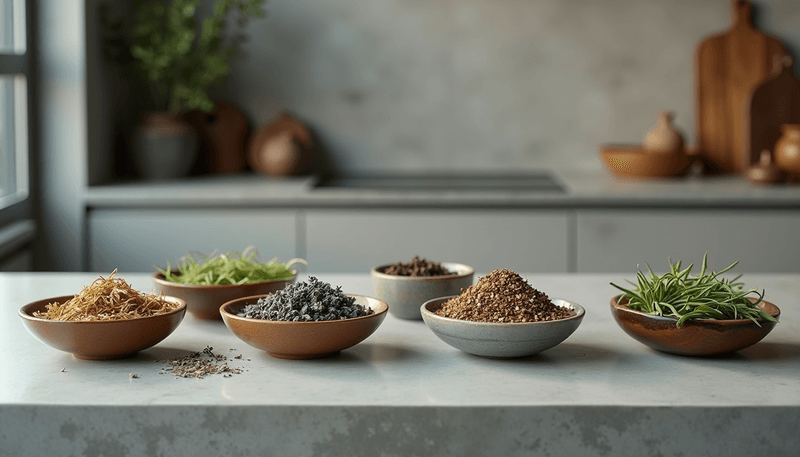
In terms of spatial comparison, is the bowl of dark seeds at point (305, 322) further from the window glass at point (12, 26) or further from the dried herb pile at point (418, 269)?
the window glass at point (12, 26)

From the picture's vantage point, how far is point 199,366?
4.05 feet

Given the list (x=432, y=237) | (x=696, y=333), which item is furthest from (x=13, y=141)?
(x=696, y=333)

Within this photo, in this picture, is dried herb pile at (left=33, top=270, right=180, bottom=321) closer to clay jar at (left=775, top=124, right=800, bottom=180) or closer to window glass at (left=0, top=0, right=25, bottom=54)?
window glass at (left=0, top=0, right=25, bottom=54)

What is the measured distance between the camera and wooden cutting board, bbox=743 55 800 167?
3605 millimetres

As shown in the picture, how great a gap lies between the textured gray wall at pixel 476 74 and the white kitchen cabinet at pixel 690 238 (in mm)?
882

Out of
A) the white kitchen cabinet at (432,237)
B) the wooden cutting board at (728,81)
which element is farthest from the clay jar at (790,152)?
the white kitchen cabinet at (432,237)

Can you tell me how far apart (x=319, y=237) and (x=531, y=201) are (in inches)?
32.0

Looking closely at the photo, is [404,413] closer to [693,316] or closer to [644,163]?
[693,316]

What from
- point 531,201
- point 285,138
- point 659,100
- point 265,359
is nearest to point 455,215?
point 531,201

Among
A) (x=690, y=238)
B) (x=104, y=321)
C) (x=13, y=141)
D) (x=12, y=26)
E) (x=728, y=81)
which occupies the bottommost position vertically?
(x=690, y=238)

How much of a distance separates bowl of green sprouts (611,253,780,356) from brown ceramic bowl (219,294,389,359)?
1.31 ft

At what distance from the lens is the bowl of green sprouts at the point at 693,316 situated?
1236 mm

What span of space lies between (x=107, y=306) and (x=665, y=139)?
2719 millimetres

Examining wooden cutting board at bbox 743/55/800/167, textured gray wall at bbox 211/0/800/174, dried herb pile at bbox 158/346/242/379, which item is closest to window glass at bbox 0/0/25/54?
textured gray wall at bbox 211/0/800/174
